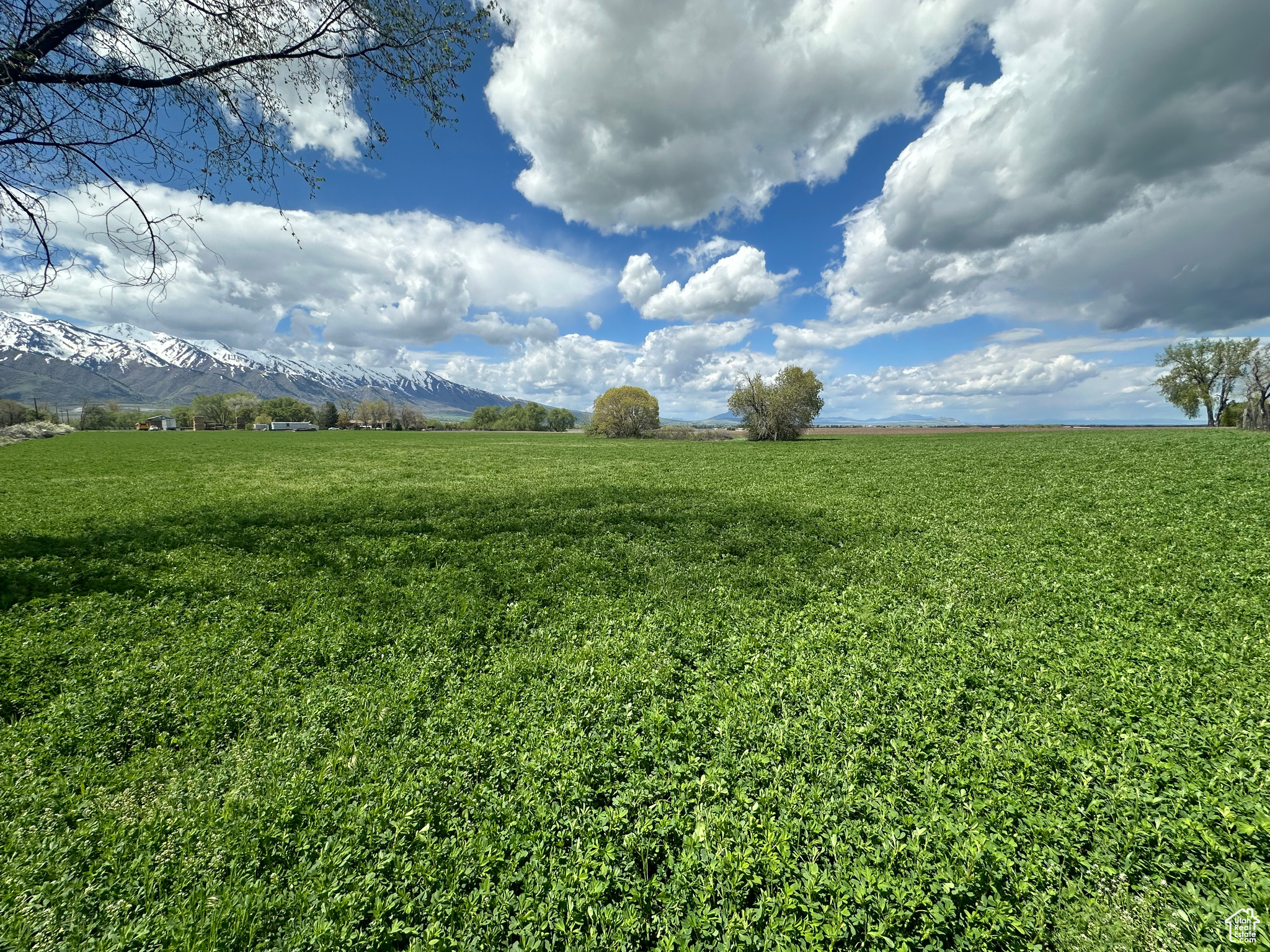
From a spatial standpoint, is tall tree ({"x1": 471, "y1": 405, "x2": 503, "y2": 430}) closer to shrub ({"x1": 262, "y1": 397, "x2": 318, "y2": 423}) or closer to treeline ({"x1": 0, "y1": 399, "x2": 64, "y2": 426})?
shrub ({"x1": 262, "y1": 397, "x2": 318, "y2": 423})

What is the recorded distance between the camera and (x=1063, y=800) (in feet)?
13.4

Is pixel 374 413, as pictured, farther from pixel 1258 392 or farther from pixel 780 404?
pixel 1258 392

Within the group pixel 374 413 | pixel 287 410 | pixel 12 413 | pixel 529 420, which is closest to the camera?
pixel 12 413

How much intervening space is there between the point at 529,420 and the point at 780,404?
9610 centimetres

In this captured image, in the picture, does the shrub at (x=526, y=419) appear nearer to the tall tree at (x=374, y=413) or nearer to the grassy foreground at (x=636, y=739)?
the tall tree at (x=374, y=413)

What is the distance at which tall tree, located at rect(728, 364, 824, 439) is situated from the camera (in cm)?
6097

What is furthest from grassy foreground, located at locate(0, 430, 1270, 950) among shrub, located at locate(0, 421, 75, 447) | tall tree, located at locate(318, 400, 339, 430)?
tall tree, located at locate(318, 400, 339, 430)

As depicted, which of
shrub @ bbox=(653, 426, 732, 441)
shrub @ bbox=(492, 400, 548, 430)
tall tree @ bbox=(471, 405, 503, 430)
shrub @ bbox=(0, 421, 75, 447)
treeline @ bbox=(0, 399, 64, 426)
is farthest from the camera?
tall tree @ bbox=(471, 405, 503, 430)

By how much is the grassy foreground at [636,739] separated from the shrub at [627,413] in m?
67.0

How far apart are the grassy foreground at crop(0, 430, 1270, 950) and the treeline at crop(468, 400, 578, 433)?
128 m

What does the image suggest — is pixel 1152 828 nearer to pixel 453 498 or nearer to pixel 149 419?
pixel 453 498

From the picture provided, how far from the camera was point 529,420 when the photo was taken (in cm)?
14025

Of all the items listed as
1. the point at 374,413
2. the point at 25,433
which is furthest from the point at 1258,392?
the point at 374,413

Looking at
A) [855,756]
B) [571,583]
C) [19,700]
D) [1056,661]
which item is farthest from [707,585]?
[19,700]
